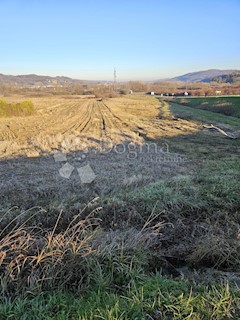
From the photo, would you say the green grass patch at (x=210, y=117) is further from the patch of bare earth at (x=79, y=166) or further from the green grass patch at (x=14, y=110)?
the green grass patch at (x=14, y=110)

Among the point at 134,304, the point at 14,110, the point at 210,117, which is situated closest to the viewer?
the point at 134,304

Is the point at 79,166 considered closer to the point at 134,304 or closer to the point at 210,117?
the point at 134,304

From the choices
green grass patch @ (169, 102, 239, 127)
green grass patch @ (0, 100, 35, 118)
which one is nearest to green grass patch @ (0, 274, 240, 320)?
green grass patch @ (169, 102, 239, 127)

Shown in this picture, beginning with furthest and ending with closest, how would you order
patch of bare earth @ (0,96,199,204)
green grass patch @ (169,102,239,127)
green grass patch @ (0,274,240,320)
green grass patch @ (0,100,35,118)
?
green grass patch @ (0,100,35,118)
green grass patch @ (169,102,239,127)
patch of bare earth @ (0,96,199,204)
green grass patch @ (0,274,240,320)

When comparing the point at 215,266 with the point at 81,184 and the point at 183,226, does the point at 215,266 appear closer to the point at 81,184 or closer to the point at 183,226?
the point at 183,226

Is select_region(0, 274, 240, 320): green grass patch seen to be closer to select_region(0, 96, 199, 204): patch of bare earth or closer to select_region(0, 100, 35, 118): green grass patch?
select_region(0, 96, 199, 204): patch of bare earth

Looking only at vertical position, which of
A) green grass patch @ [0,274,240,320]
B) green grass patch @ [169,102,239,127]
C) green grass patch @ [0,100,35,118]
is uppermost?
green grass patch @ [0,274,240,320]

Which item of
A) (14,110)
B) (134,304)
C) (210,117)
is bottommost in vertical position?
(210,117)

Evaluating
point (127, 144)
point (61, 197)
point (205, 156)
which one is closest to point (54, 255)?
point (61, 197)

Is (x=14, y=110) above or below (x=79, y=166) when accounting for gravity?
below

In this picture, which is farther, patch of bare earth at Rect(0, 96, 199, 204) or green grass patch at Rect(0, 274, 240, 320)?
patch of bare earth at Rect(0, 96, 199, 204)

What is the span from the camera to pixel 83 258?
3693 millimetres

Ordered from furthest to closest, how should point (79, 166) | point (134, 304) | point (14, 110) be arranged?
Result: point (14, 110), point (79, 166), point (134, 304)

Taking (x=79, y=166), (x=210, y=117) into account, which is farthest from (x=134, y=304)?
(x=210, y=117)
